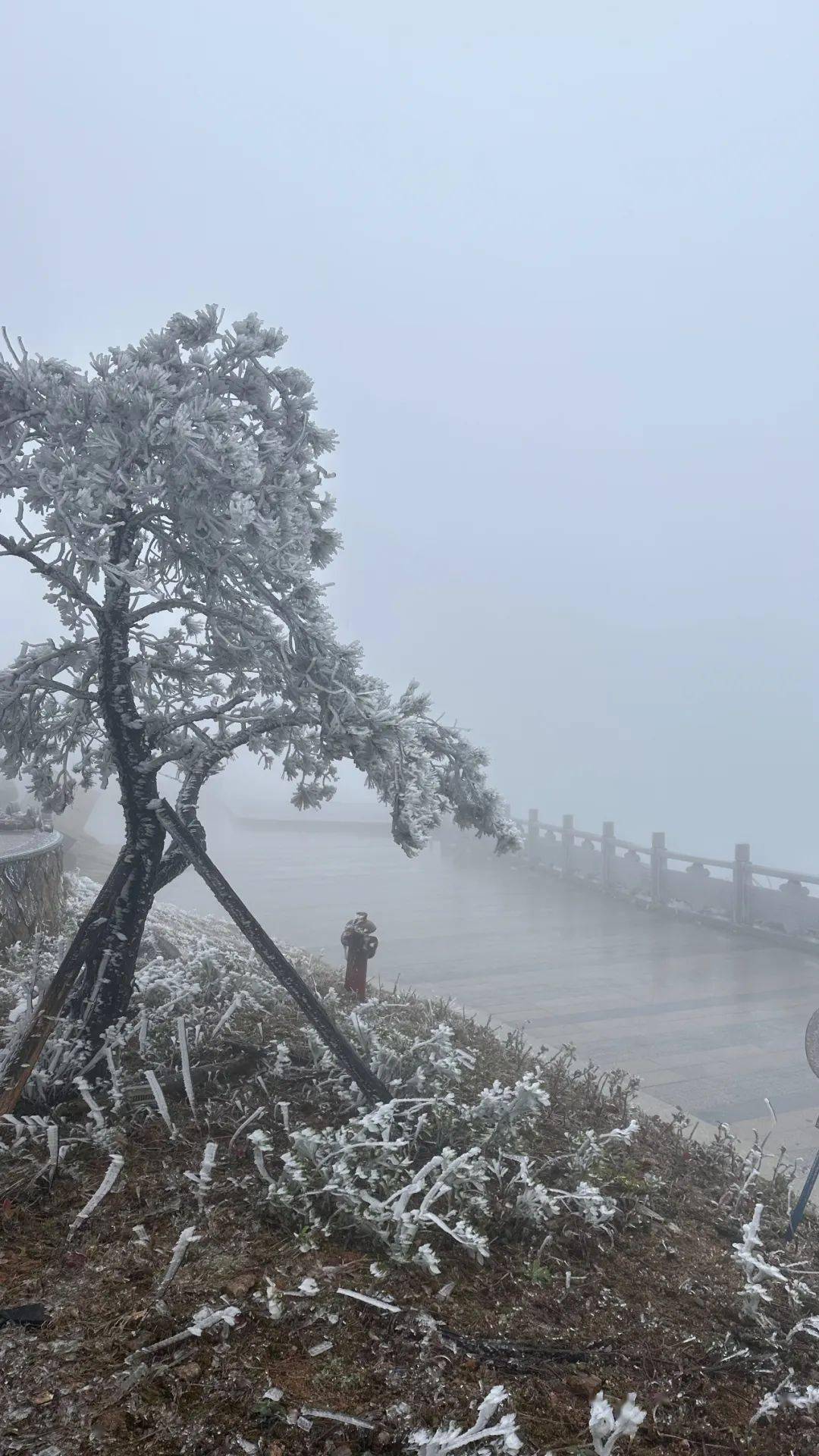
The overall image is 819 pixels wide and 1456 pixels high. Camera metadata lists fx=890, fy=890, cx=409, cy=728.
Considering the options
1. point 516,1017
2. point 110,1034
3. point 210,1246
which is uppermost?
point 110,1034

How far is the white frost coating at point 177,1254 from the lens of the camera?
3469 mm

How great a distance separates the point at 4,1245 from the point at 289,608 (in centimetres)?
309

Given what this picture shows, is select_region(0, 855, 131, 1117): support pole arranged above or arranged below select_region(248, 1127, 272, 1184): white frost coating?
above

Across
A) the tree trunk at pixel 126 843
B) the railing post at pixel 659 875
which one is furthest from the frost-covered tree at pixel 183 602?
the railing post at pixel 659 875

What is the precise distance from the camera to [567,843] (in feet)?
73.9

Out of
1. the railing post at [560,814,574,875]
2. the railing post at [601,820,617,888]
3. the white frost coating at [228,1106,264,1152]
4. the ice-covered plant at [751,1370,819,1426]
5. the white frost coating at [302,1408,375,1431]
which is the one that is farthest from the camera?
the railing post at [560,814,574,875]

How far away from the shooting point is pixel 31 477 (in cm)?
466

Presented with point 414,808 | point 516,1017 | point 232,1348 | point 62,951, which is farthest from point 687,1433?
point 516,1017

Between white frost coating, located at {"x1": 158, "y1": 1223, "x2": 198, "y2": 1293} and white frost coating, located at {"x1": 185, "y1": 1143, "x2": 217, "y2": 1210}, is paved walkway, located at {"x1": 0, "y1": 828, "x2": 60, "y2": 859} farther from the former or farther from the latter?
white frost coating, located at {"x1": 158, "y1": 1223, "x2": 198, "y2": 1293}

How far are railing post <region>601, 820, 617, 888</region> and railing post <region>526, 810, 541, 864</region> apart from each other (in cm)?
289

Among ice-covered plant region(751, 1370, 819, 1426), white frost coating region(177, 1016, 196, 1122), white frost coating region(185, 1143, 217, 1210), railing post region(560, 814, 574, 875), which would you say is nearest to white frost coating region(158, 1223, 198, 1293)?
white frost coating region(185, 1143, 217, 1210)

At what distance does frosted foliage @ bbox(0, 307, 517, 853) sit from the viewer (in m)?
4.39

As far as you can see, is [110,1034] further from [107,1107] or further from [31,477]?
[31,477]

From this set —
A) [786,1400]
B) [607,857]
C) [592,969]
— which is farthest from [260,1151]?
[607,857]
